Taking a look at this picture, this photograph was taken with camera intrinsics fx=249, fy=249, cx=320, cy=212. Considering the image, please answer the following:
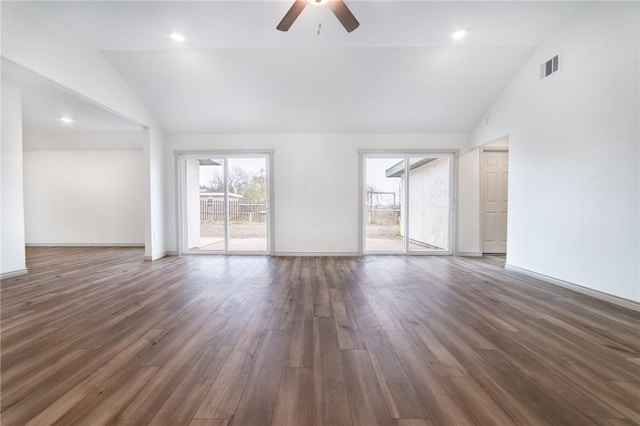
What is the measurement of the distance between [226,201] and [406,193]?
371 centimetres

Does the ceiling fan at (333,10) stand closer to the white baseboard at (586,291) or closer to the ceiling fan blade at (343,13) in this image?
the ceiling fan blade at (343,13)

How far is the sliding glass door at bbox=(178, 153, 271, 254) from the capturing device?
16.9 ft

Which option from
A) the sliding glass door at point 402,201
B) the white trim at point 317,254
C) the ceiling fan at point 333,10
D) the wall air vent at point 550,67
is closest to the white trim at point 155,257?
the white trim at point 317,254

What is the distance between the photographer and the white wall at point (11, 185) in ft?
10.8

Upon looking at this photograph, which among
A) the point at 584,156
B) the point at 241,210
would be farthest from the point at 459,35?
the point at 241,210

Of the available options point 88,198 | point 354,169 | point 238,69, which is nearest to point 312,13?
point 238,69

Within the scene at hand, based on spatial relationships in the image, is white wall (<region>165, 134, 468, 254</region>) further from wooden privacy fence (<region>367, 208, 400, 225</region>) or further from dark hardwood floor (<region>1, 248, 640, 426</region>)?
dark hardwood floor (<region>1, 248, 640, 426</region>)

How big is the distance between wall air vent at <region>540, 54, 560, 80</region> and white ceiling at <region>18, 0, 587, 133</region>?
35 cm

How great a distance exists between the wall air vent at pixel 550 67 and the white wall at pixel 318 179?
169cm

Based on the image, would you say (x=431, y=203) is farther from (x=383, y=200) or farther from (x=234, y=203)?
(x=234, y=203)

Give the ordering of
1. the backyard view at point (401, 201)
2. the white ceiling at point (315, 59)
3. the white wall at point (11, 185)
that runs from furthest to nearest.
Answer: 1. the backyard view at point (401, 201)
2. the white wall at point (11, 185)
3. the white ceiling at point (315, 59)

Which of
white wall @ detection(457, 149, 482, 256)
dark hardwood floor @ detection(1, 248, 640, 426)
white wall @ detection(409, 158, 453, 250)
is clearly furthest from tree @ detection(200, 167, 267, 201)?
white wall @ detection(457, 149, 482, 256)

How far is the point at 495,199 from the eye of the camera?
5.16 m

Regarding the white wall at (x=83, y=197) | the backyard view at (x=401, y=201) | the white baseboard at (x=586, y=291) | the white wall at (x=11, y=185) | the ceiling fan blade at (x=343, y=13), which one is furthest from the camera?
the white wall at (x=83, y=197)
